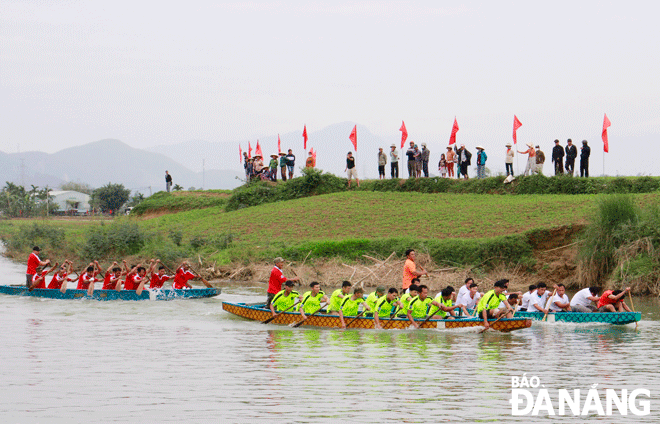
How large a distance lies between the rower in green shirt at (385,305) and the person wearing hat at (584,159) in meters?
21.9

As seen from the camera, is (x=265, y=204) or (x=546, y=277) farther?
(x=265, y=204)

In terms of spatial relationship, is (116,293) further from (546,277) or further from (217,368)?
(546,277)

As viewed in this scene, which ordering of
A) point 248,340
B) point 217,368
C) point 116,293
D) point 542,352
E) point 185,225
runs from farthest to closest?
1. point 185,225
2. point 116,293
3. point 248,340
4. point 542,352
5. point 217,368

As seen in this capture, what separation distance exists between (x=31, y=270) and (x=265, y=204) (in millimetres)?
19938

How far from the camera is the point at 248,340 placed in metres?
18.1

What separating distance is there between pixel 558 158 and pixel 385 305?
22866 millimetres

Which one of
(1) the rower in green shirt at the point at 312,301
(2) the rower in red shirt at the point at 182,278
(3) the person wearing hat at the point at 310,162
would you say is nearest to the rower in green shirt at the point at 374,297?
(1) the rower in green shirt at the point at 312,301

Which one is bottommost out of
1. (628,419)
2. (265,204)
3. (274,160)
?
(628,419)

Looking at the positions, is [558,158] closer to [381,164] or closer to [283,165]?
[381,164]

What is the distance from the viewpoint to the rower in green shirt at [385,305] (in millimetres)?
19312

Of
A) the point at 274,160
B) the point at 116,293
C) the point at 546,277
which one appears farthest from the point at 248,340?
the point at 274,160

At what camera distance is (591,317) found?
19578 millimetres

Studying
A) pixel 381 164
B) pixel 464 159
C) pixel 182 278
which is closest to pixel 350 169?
pixel 381 164

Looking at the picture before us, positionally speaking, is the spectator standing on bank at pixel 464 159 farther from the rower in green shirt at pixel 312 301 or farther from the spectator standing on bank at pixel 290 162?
the rower in green shirt at pixel 312 301
